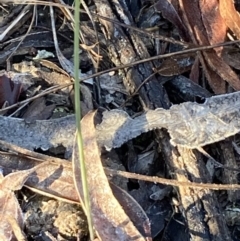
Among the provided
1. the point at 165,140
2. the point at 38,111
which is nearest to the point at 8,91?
the point at 38,111

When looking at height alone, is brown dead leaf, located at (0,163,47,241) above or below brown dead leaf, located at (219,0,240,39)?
below

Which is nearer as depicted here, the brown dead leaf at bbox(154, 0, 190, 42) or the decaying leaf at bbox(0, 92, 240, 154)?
the decaying leaf at bbox(0, 92, 240, 154)

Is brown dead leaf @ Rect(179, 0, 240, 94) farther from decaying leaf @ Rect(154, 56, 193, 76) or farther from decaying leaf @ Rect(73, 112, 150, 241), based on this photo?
decaying leaf @ Rect(73, 112, 150, 241)

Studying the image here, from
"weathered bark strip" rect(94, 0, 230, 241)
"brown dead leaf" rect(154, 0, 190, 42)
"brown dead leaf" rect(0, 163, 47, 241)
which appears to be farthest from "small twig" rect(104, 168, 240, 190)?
Result: "brown dead leaf" rect(154, 0, 190, 42)

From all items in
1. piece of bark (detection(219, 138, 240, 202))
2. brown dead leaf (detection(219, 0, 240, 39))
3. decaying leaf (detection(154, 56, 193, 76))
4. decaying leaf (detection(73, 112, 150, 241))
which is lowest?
piece of bark (detection(219, 138, 240, 202))

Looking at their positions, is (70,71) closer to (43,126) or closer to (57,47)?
(57,47)

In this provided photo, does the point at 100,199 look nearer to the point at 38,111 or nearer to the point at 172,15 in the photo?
the point at 38,111

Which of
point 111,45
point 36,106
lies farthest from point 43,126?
point 111,45
